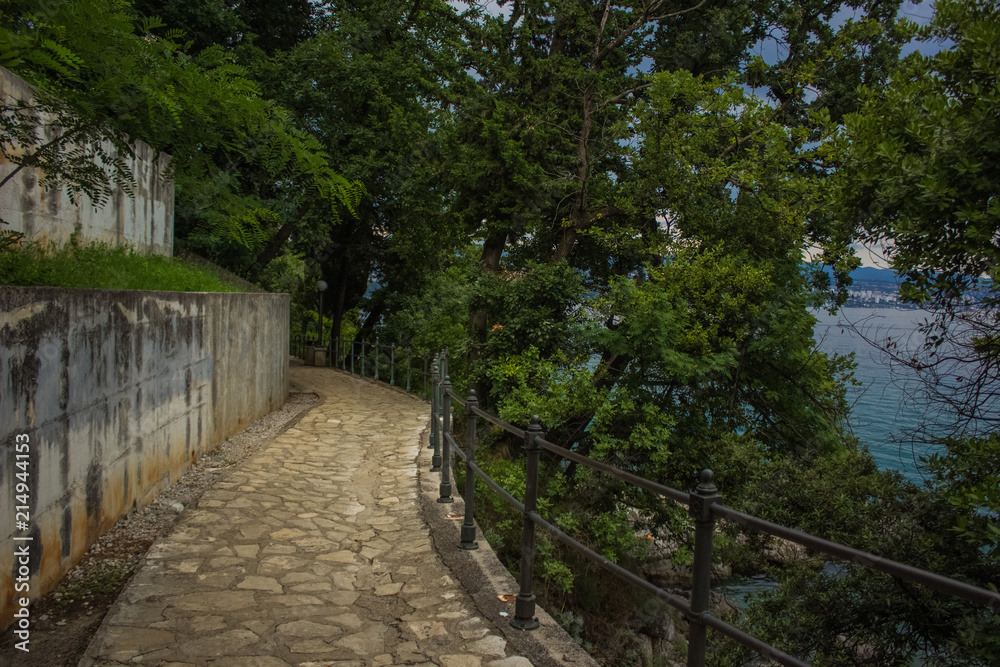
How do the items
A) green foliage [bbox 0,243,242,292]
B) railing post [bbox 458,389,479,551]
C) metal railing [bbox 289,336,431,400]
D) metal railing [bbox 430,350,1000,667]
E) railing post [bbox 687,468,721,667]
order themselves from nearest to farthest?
metal railing [bbox 430,350,1000,667]
railing post [bbox 687,468,721,667]
green foliage [bbox 0,243,242,292]
railing post [bbox 458,389,479,551]
metal railing [bbox 289,336,431,400]

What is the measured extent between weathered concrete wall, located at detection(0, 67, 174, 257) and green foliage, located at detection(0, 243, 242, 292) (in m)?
0.18

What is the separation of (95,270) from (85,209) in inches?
55.9

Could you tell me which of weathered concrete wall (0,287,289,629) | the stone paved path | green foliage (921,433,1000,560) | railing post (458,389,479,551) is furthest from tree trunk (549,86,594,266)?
railing post (458,389,479,551)

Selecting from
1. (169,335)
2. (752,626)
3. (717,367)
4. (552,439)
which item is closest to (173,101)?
(169,335)

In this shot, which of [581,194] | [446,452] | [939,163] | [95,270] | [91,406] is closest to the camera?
[91,406]

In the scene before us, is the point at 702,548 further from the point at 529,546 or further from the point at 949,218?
the point at 949,218

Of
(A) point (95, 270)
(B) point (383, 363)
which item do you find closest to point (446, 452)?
(A) point (95, 270)

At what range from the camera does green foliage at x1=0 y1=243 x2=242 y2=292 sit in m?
4.08

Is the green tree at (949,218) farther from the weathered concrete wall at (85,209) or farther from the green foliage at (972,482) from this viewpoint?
the weathered concrete wall at (85,209)

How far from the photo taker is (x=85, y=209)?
636cm

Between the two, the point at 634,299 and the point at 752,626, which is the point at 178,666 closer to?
the point at 752,626

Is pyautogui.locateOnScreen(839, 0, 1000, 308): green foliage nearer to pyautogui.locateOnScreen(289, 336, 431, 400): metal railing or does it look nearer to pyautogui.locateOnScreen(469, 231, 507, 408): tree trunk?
pyautogui.locateOnScreen(469, 231, 507, 408): tree trunk

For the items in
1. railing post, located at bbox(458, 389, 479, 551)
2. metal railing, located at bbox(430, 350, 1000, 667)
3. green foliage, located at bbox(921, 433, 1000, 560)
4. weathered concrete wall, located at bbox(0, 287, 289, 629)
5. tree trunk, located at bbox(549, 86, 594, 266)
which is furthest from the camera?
tree trunk, located at bbox(549, 86, 594, 266)

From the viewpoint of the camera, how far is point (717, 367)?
33.8 ft
